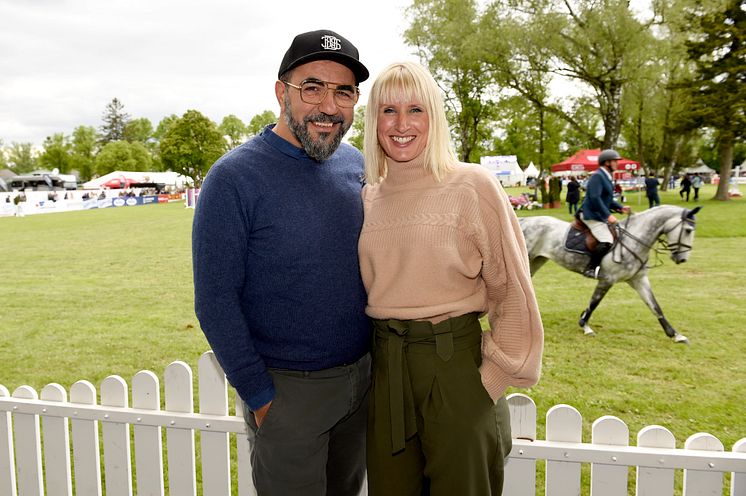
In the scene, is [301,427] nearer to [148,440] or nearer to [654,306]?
[148,440]

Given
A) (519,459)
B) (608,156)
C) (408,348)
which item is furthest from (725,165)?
(408,348)

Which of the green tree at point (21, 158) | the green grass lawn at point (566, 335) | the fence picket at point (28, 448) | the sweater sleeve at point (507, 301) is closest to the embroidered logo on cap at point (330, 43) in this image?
the sweater sleeve at point (507, 301)

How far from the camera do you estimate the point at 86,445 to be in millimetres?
3156

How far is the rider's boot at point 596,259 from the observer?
8.03m

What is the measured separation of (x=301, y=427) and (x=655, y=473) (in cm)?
160

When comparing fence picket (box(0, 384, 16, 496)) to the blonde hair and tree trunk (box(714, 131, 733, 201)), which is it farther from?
tree trunk (box(714, 131, 733, 201))

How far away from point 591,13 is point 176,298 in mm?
25361

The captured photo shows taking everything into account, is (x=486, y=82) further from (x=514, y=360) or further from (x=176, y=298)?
(x=514, y=360)

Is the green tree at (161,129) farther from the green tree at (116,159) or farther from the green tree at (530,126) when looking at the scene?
the green tree at (530,126)

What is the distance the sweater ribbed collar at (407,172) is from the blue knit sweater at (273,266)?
216mm

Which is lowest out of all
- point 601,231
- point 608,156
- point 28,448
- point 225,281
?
point 28,448

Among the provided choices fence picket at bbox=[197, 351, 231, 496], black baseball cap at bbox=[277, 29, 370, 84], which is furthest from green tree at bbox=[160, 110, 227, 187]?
black baseball cap at bbox=[277, 29, 370, 84]

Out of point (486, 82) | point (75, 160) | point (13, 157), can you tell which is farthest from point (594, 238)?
point (13, 157)

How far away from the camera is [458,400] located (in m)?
2.13
